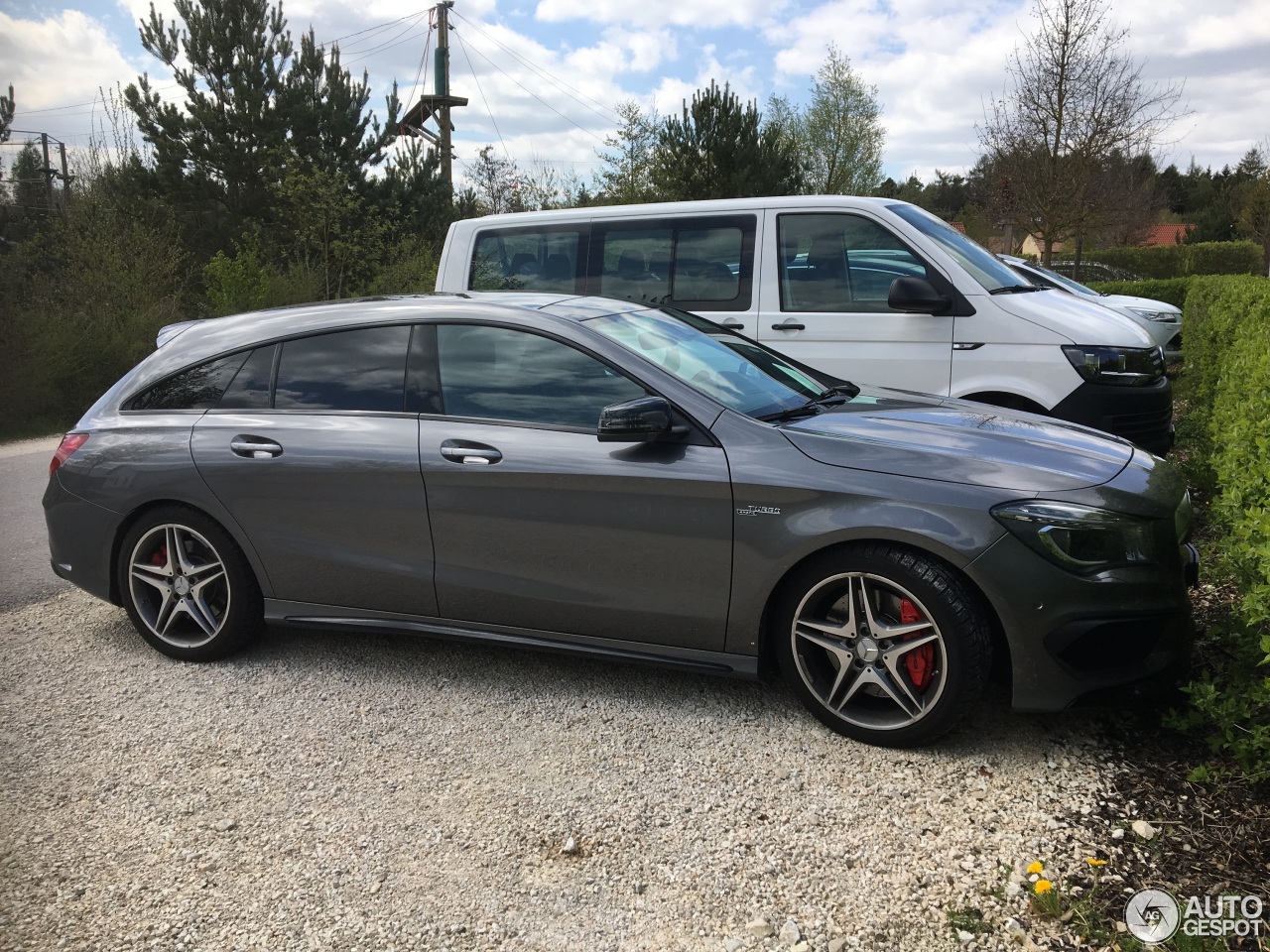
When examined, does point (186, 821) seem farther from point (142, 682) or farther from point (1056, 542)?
point (1056, 542)

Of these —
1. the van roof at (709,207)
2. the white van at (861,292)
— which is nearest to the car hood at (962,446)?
the white van at (861,292)

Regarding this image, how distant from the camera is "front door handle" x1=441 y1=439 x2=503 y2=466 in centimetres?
377

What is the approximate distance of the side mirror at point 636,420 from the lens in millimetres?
3428

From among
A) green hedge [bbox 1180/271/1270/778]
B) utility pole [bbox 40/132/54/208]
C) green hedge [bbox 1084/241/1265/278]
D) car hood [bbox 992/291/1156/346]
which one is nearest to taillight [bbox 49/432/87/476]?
green hedge [bbox 1180/271/1270/778]

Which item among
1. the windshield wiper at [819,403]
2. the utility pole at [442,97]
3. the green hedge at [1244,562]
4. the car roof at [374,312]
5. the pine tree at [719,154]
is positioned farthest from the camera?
the utility pole at [442,97]

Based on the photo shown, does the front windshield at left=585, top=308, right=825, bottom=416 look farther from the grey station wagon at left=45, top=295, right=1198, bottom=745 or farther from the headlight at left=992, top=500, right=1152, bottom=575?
the headlight at left=992, top=500, right=1152, bottom=575

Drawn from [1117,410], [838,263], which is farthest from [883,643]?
[838,263]

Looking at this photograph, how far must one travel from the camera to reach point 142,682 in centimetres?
418

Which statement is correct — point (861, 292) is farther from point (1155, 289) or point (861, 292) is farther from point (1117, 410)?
point (1155, 289)

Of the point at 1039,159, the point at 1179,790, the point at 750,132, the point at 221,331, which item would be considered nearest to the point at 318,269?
the point at 750,132

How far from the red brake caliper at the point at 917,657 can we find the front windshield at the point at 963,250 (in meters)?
3.42

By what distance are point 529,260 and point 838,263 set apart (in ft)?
7.56

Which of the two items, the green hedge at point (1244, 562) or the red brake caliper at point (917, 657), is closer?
the green hedge at point (1244, 562)

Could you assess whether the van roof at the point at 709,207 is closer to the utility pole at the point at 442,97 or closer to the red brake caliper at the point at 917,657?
the red brake caliper at the point at 917,657
